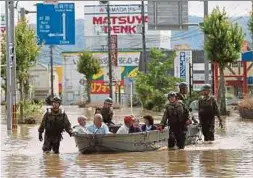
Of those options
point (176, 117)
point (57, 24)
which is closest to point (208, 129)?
point (176, 117)

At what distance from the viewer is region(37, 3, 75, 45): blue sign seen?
3591cm

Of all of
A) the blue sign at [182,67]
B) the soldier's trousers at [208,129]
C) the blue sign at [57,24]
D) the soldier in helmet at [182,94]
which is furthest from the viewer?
the blue sign at [182,67]

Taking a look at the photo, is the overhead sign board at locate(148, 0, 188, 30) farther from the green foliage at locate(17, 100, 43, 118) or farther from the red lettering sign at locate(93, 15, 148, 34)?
the red lettering sign at locate(93, 15, 148, 34)

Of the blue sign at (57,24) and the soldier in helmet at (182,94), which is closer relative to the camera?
the soldier in helmet at (182,94)

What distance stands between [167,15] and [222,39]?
438 centimetres

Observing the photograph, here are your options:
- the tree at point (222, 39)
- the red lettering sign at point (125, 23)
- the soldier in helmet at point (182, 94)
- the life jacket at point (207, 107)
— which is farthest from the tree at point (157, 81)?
the red lettering sign at point (125, 23)

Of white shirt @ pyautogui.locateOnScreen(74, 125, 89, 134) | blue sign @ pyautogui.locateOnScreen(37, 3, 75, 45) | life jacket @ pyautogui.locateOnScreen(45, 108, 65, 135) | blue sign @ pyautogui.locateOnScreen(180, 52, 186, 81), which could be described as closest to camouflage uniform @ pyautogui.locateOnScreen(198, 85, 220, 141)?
white shirt @ pyautogui.locateOnScreen(74, 125, 89, 134)

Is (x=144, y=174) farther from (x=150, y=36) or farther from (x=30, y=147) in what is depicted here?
(x=150, y=36)

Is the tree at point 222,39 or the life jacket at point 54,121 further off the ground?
the tree at point 222,39

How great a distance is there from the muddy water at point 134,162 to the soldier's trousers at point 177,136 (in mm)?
390

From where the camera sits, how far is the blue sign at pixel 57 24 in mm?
35906

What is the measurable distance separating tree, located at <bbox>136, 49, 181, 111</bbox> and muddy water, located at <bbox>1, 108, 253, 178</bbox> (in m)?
23.8

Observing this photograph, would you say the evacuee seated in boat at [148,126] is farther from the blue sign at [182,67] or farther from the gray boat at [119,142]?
the blue sign at [182,67]

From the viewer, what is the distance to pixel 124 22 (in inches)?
3568
